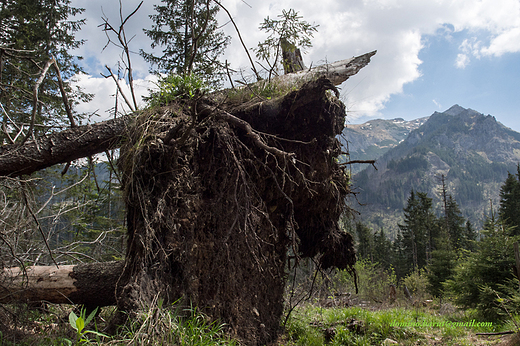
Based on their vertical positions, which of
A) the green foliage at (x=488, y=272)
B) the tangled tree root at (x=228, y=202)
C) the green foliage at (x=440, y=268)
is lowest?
the green foliage at (x=440, y=268)

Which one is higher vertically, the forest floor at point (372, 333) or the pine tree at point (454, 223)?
the forest floor at point (372, 333)

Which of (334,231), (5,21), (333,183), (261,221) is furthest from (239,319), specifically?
(5,21)

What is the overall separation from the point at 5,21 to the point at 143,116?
12429mm

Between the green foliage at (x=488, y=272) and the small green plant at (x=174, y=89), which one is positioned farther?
the green foliage at (x=488, y=272)

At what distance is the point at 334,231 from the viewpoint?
482 cm

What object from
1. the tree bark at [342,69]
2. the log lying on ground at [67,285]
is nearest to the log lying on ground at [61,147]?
the tree bark at [342,69]

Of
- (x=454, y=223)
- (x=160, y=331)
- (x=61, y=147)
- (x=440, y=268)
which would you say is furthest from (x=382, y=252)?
(x=61, y=147)

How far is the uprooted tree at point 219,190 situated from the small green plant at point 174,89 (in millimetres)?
133

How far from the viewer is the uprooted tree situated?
10.5ft

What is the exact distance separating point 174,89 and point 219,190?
1576mm

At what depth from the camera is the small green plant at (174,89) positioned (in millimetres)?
3801

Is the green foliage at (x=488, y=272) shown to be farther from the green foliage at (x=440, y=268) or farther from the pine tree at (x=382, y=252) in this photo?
the pine tree at (x=382, y=252)

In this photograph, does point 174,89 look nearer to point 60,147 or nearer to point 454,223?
point 60,147

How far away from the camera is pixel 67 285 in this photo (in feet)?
12.7
